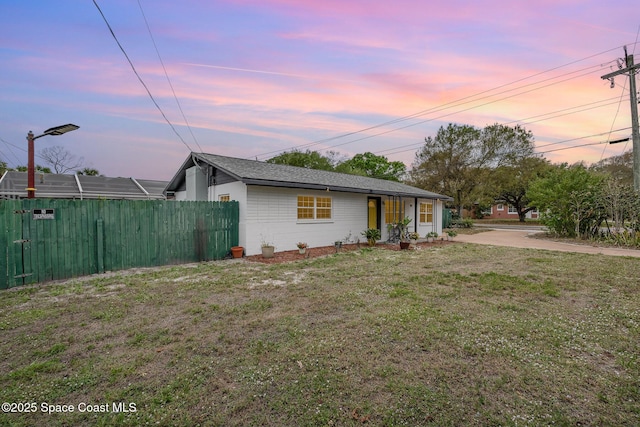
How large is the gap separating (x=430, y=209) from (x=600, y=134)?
43.7 feet

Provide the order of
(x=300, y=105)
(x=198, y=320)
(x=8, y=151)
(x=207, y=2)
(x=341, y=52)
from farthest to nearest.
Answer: (x=8, y=151) → (x=300, y=105) → (x=341, y=52) → (x=207, y=2) → (x=198, y=320)

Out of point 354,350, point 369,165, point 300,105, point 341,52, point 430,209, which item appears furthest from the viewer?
point 369,165

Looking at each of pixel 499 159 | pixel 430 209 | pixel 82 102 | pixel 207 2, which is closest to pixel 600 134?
pixel 499 159

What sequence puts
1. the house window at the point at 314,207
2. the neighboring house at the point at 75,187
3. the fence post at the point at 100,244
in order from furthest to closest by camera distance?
the neighboring house at the point at 75,187
the house window at the point at 314,207
the fence post at the point at 100,244

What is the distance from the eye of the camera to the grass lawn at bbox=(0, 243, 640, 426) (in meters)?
2.15

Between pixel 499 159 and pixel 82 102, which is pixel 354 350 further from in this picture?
pixel 499 159

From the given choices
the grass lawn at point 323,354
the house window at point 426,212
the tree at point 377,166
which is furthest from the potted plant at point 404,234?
the tree at point 377,166

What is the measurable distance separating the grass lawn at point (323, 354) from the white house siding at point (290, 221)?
4.22 m

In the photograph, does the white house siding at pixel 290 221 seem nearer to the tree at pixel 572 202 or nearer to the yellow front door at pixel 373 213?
the yellow front door at pixel 373 213

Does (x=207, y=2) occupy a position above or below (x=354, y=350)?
above

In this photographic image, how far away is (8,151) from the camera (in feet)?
70.7

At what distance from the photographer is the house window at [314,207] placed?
456 inches

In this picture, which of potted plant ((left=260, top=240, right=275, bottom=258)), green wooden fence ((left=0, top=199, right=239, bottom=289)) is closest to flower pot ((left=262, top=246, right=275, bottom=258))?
potted plant ((left=260, top=240, right=275, bottom=258))

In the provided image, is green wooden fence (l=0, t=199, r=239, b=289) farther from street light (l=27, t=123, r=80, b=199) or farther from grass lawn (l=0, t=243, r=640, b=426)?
street light (l=27, t=123, r=80, b=199)
